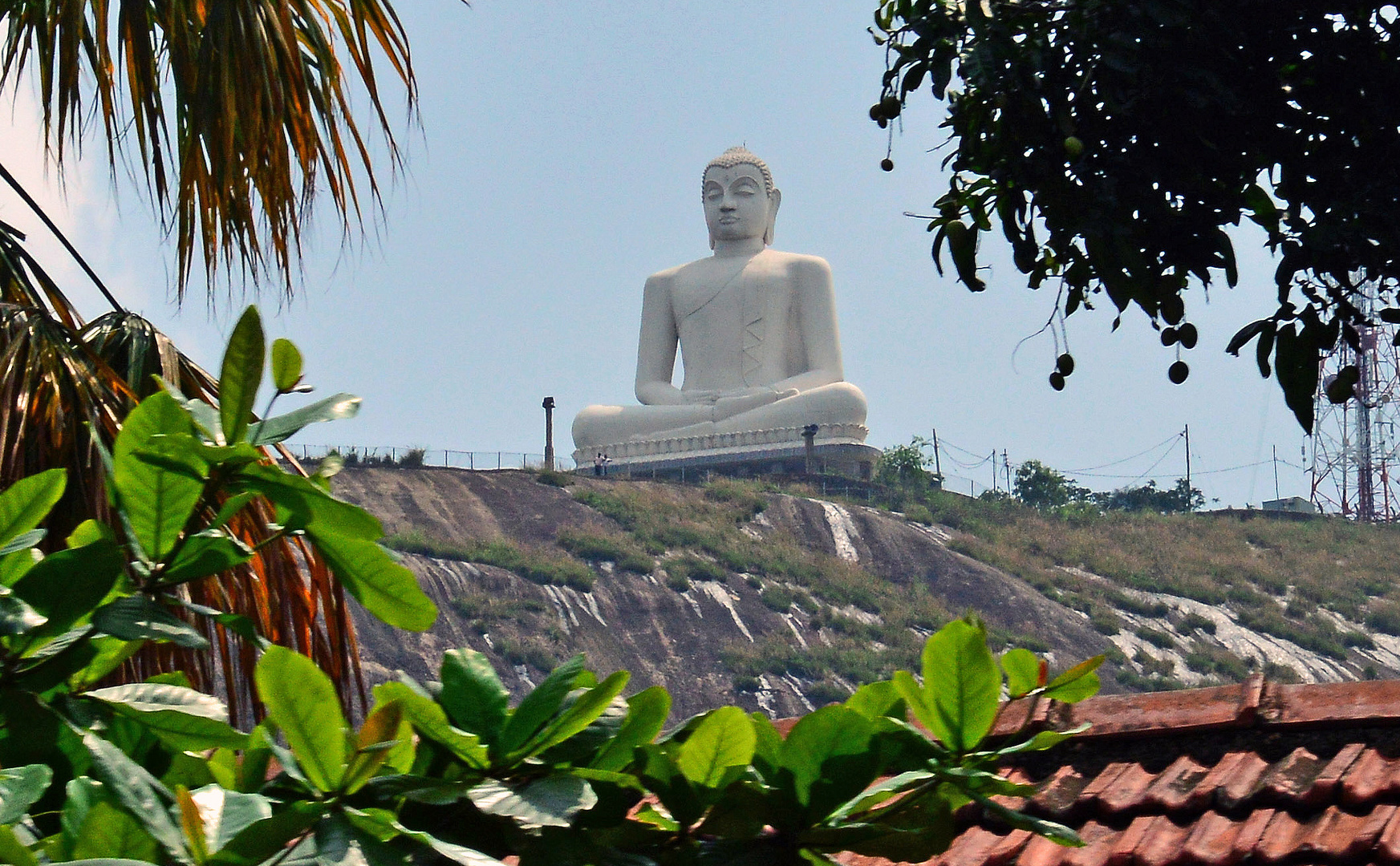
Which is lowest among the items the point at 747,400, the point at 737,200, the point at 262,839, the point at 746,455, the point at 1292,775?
the point at 1292,775

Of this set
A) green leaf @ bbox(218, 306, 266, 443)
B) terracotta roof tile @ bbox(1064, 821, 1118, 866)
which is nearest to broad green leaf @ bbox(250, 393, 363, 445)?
green leaf @ bbox(218, 306, 266, 443)

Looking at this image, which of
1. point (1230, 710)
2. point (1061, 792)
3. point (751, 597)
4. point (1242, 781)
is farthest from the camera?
point (751, 597)

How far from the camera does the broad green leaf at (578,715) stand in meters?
1.25

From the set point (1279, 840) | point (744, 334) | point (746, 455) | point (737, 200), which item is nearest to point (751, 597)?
point (746, 455)

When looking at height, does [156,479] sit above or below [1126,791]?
above

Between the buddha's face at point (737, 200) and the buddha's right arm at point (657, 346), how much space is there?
146 cm

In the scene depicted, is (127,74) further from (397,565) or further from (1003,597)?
(1003,597)

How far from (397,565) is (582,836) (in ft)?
0.84

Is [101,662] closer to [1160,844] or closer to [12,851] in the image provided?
[12,851]

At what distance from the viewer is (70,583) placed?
49.0 inches

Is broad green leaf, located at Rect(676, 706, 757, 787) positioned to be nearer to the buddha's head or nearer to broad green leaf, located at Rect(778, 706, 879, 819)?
broad green leaf, located at Rect(778, 706, 879, 819)

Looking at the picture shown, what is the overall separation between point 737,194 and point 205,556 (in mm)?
27028

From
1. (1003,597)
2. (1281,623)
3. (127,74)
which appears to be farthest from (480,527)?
(127,74)

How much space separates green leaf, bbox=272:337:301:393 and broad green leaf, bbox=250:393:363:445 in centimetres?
2
